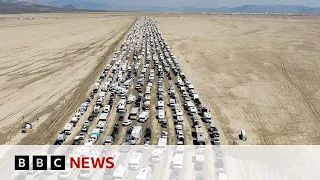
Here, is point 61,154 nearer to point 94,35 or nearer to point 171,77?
point 171,77

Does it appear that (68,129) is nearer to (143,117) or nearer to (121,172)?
(143,117)

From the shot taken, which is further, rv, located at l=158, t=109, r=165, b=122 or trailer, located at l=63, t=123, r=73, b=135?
rv, located at l=158, t=109, r=165, b=122

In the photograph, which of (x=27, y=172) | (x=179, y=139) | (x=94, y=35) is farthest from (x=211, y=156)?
(x=94, y=35)

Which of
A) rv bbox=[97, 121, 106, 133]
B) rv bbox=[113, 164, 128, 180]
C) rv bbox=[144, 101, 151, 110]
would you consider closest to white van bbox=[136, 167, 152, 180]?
rv bbox=[113, 164, 128, 180]

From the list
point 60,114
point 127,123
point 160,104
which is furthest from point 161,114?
point 60,114

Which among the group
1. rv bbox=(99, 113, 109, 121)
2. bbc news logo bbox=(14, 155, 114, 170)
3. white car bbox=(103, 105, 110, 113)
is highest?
white car bbox=(103, 105, 110, 113)

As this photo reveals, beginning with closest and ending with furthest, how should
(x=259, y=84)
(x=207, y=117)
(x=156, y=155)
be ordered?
(x=156, y=155) → (x=207, y=117) → (x=259, y=84)

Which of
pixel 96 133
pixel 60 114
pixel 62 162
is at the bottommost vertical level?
pixel 62 162

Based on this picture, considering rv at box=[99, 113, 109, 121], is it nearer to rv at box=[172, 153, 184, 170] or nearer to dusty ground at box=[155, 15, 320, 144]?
rv at box=[172, 153, 184, 170]
